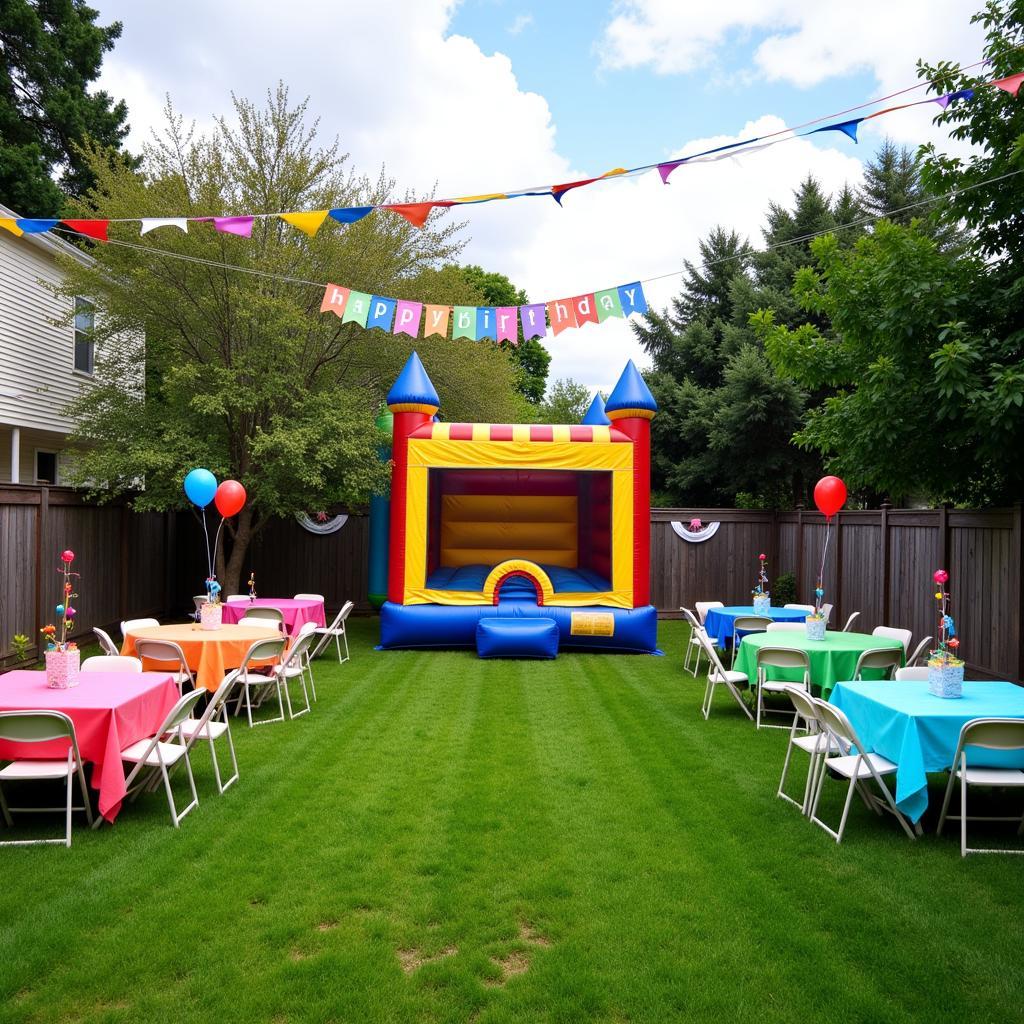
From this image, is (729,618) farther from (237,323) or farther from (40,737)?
(237,323)

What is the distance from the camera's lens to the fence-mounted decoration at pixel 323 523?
47.2ft

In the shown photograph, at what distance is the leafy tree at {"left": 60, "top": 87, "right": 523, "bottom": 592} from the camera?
11062 millimetres

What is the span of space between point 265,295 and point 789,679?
8319 millimetres

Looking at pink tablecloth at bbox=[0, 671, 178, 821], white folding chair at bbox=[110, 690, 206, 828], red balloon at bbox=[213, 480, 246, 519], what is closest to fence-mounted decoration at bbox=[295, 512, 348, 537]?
red balloon at bbox=[213, 480, 246, 519]

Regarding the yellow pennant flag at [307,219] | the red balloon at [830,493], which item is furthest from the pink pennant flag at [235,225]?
the red balloon at [830,493]

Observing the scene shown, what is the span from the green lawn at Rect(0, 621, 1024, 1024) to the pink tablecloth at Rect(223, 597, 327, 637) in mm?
3490

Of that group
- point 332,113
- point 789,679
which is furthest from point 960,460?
point 332,113

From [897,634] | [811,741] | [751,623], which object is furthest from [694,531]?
[811,741]

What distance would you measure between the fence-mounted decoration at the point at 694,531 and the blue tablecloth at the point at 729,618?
189 inches

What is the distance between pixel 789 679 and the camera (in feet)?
23.8

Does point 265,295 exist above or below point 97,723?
above

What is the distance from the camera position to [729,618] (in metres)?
9.75

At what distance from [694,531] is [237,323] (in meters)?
8.39

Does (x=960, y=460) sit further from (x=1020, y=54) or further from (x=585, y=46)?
(x=585, y=46)
